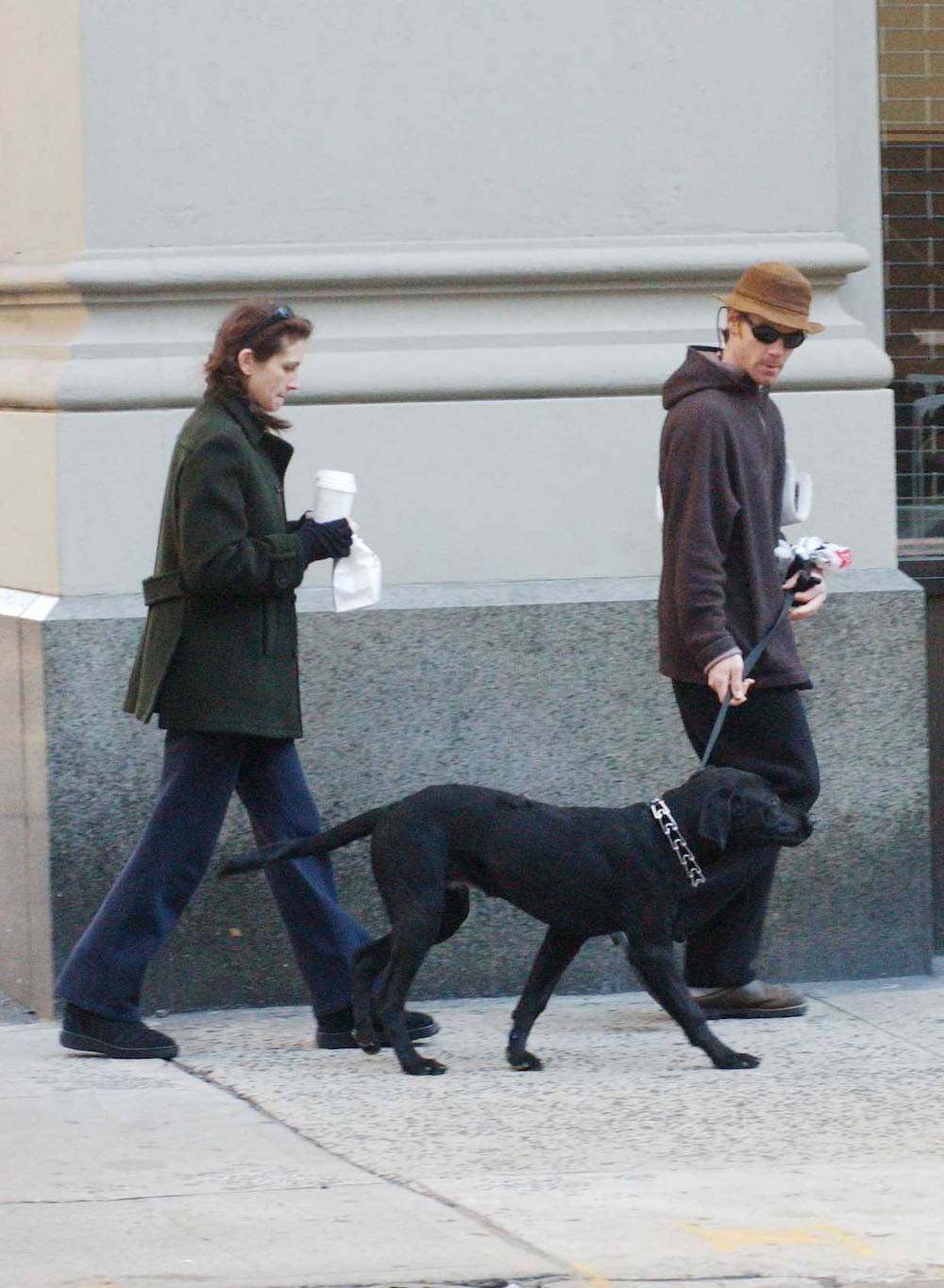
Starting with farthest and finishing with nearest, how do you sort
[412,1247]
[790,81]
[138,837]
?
[790,81] → [138,837] → [412,1247]

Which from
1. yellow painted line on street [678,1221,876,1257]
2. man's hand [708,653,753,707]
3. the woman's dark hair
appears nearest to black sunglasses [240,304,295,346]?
the woman's dark hair

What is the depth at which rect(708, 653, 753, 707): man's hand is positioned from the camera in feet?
19.9

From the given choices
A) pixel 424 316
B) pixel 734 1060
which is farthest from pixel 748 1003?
pixel 424 316

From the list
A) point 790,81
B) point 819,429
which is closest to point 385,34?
point 790,81

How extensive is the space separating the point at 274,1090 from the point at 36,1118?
1.95 ft

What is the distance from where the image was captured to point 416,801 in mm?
5895

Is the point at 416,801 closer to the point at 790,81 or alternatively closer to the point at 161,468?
the point at 161,468

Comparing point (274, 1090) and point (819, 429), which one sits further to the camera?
point (819, 429)

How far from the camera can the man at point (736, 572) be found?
6.11 m

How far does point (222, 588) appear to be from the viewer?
5844 millimetres

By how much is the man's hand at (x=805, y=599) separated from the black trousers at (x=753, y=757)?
0.21 meters

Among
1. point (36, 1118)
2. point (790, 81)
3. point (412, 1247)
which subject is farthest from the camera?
point (790, 81)

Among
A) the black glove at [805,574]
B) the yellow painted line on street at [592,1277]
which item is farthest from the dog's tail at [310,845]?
the yellow painted line on street at [592,1277]

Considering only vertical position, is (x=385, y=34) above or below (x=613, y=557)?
above
